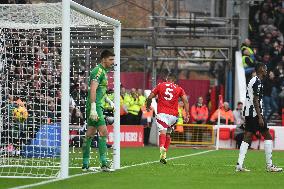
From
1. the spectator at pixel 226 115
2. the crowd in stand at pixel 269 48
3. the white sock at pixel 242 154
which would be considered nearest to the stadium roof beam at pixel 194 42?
the crowd in stand at pixel 269 48

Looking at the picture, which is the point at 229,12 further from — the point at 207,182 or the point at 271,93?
the point at 207,182

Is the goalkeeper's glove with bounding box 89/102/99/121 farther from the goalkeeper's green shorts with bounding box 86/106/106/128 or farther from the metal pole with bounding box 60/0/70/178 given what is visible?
the metal pole with bounding box 60/0/70/178

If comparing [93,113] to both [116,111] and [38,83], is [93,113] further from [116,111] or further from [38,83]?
[38,83]

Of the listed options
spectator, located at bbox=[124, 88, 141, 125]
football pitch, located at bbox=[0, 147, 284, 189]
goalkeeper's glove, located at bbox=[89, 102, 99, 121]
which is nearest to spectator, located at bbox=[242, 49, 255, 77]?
spectator, located at bbox=[124, 88, 141, 125]

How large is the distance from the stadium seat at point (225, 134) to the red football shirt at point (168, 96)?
11.7m

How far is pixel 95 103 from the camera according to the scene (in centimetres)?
1703

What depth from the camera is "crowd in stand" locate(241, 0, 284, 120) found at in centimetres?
3678

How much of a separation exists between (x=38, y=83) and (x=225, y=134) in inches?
550

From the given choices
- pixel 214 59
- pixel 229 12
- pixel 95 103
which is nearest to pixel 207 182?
pixel 95 103

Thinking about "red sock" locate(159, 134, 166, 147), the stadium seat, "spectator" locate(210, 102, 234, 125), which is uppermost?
"spectator" locate(210, 102, 234, 125)

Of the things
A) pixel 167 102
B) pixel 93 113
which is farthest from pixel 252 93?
pixel 167 102

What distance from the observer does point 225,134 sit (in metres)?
33.9

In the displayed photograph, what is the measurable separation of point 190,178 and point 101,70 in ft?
9.13

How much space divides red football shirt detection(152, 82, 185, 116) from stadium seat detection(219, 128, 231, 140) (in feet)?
38.5
